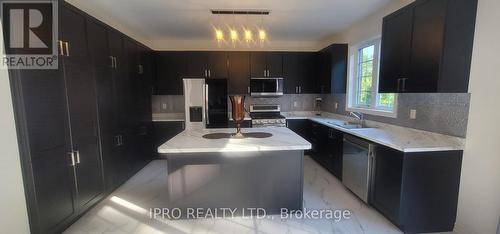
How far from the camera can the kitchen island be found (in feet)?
7.16

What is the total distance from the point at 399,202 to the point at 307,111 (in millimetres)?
3055

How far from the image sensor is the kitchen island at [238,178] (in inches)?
86.0

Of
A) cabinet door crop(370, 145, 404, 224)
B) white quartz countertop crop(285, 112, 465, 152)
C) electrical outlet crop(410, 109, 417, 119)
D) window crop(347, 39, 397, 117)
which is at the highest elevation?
window crop(347, 39, 397, 117)

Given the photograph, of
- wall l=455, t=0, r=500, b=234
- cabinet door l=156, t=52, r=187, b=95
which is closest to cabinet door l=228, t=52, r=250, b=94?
cabinet door l=156, t=52, r=187, b=95

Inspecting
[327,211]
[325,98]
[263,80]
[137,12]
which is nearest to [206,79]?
[263,80]

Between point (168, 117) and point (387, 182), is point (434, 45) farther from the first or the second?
point (168, 117)

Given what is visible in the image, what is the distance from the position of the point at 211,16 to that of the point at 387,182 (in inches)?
123

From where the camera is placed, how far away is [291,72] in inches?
179

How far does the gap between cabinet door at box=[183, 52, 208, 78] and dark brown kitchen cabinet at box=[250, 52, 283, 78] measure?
38.3 inches

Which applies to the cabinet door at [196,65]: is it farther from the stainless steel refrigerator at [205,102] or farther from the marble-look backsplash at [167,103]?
the marble-look backsplash at [167,103]

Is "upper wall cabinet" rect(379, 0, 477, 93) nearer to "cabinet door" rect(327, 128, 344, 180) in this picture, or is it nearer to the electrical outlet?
the electrical outlet

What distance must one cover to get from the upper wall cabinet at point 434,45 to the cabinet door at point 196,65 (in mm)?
3281

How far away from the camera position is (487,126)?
1.77 m

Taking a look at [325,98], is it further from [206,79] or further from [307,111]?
[206,79]
